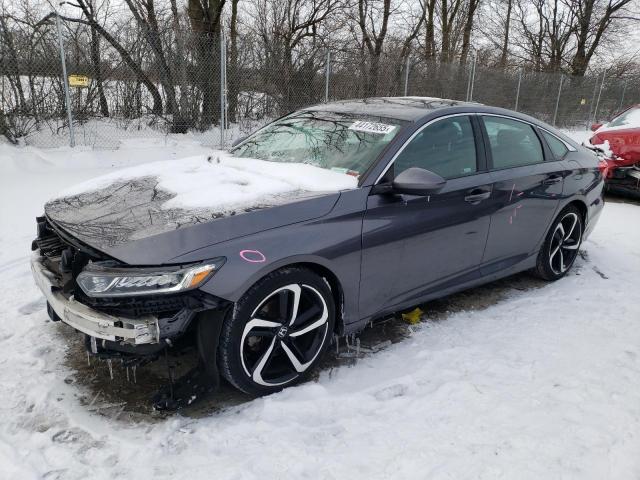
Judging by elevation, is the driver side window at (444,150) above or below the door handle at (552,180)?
above

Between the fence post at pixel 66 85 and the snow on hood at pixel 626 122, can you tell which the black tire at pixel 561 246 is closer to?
the snow on hood at pixel 626 122

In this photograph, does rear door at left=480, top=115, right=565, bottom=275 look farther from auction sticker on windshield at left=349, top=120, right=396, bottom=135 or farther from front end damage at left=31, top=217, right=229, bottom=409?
front end damage at left=31, top=217, right=229, bottom=409

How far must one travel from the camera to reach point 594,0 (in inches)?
994

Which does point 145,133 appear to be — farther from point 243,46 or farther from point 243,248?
point 243,248

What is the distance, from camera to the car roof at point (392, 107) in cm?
349

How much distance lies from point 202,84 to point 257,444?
32.3ft

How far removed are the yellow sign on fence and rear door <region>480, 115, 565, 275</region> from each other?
8208 millimetres

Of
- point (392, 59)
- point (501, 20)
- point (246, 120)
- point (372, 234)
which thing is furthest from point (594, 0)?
point (372, 234)

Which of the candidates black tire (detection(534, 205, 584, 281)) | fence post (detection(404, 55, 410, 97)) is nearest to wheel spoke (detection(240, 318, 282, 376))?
black tire (detection(534, 205, 584, 281))

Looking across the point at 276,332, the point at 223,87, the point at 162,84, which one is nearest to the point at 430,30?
the point at 223,87

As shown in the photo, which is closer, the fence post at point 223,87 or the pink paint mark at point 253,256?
the pink paint mark at point 253,256

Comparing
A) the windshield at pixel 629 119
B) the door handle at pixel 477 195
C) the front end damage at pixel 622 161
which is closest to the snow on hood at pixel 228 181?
the door handle at pixel 477 195

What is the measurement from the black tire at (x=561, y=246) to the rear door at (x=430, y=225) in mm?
1065

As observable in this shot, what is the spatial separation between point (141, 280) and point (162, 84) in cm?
959
